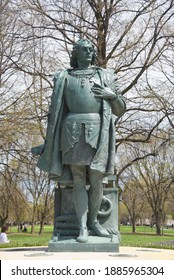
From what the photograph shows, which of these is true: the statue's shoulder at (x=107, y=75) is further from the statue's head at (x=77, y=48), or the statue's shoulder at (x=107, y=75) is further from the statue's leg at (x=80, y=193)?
the statue's leg at (x=80, y=193)

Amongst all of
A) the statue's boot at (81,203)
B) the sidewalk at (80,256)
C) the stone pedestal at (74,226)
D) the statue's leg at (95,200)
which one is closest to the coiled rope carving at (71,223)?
the stone pedestal at (74,226)

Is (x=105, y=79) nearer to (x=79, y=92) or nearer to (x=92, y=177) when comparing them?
(x=79, y=92)

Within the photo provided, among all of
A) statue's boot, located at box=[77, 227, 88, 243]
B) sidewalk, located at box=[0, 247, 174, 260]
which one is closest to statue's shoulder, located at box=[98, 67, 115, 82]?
statue's boot, located at box=[77, 227, 88, 243]

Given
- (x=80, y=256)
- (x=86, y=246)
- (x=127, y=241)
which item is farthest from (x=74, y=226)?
(x=127, y=241)

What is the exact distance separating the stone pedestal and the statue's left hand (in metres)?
1.50

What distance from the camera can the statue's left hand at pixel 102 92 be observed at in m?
6.83

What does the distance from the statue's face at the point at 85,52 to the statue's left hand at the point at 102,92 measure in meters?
0.50

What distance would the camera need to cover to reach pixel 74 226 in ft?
23.3

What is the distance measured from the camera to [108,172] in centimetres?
684

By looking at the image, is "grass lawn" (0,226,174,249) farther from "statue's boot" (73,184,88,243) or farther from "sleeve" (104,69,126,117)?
"sleeve" (104,69,126,117)

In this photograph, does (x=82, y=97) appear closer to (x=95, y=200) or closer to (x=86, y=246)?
(x=95, y=200)

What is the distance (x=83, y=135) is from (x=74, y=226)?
1394mm

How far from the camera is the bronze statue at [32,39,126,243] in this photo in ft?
22.1

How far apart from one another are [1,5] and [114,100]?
11.2 m
